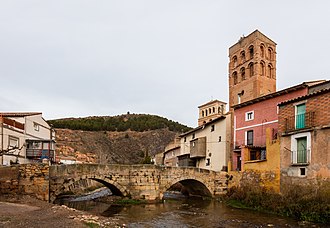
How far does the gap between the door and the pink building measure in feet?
16.8

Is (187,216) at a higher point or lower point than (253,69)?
lower

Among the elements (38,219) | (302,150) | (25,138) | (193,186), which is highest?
(25,138)

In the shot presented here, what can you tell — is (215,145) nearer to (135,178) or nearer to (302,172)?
(135,178)

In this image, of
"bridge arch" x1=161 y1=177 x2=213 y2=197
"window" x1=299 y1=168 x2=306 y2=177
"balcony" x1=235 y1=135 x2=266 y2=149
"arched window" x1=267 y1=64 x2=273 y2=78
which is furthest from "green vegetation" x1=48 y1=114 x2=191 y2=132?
"window" x1=299 y1=168 x2=306 y2=177

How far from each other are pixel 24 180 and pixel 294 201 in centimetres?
1803

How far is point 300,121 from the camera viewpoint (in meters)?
22.2

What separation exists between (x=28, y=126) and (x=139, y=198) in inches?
719

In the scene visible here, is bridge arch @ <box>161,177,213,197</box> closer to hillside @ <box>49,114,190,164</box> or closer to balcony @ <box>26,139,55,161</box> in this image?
balcony @ <box>26,139,55,161</box>

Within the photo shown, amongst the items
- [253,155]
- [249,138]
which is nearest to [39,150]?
[249,138]

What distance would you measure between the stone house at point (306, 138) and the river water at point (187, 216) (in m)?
3.47

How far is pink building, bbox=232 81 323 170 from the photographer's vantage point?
28595 millimetres

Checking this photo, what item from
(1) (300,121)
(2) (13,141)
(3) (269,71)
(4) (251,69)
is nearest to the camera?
(1) (300,121)

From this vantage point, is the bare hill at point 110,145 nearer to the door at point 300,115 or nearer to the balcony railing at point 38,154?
the balcony railing at point 38,154

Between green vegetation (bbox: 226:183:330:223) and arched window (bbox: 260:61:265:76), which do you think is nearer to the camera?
green vegetation (bbox: 226:183:330:223)
